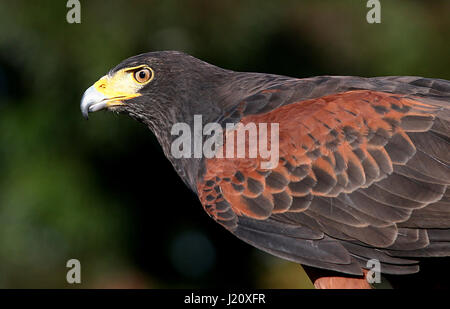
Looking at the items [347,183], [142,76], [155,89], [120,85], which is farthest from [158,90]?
[347,183]

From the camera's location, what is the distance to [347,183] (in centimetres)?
382

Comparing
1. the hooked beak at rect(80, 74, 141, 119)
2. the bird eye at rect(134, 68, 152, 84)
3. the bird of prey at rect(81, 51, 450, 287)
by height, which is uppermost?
the bird eye at rect(134, 68, 152, 84)

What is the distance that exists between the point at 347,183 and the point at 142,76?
172 cm

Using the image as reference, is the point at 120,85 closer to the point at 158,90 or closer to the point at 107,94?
the point at 107,94

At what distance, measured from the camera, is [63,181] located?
23.7ft

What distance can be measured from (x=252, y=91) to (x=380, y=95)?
93 cm

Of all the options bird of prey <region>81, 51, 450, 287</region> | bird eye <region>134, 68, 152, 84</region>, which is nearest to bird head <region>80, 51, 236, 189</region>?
bird eye <region>134, 68, 152, 84</region>

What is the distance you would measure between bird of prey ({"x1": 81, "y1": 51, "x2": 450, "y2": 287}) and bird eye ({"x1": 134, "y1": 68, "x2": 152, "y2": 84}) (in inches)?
33.0

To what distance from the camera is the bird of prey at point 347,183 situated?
372 centimetres

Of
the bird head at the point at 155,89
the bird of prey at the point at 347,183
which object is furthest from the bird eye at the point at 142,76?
the bird of prey at the point at 347,183

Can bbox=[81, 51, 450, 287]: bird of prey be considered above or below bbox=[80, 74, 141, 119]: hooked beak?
below

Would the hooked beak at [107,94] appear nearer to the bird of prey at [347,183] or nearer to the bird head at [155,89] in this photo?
the bird head at [155,89]

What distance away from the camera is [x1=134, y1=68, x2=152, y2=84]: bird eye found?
4.43 meters

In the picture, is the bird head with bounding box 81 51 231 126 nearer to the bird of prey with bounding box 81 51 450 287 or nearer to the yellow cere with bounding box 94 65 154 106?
the yellow cere with bounding box 94 65 154 106
